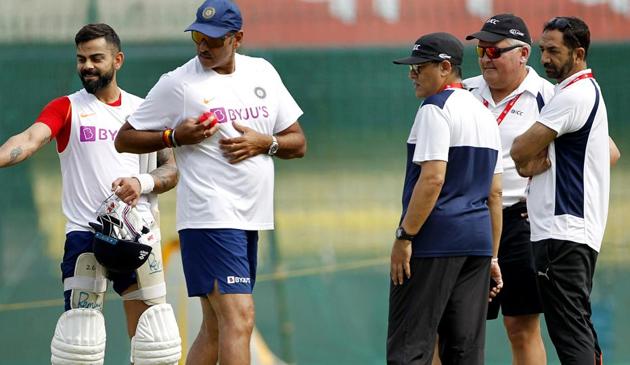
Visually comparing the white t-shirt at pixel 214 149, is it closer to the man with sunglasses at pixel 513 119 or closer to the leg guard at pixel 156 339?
the leg guard at pixel 156 339

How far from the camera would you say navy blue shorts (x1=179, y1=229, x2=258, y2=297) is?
18.3 feet

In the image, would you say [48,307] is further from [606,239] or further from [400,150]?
[606,239]

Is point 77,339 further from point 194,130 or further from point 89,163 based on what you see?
point 194,130

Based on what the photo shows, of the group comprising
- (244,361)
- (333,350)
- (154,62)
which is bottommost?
(333,350)

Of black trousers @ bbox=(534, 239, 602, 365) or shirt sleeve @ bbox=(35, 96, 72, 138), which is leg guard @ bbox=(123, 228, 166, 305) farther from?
black trousers @ bbox=(534, 239, 602, 365)

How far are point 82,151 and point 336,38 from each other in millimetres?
2013

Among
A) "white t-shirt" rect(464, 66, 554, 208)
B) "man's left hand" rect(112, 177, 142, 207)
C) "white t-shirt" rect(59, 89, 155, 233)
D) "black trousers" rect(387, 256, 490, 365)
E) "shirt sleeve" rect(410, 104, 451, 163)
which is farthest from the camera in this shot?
"white t-shirt" rect(464, 66, 554, 208)

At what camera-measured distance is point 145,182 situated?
6219 millimetres

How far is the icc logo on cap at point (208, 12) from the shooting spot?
5594 millimetres

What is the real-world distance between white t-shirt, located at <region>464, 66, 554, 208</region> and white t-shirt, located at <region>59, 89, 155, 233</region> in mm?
1877

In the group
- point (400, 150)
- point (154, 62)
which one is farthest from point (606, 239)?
point (154, 62)

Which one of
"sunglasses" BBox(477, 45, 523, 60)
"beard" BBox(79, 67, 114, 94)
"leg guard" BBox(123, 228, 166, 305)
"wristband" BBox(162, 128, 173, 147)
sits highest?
"sunglasses" BBox(477, 45, 523, 60)

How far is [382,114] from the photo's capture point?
25.5 ft

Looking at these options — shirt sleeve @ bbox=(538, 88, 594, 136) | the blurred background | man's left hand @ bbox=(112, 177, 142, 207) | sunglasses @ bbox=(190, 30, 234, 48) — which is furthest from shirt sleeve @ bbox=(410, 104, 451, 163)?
the blurred background
